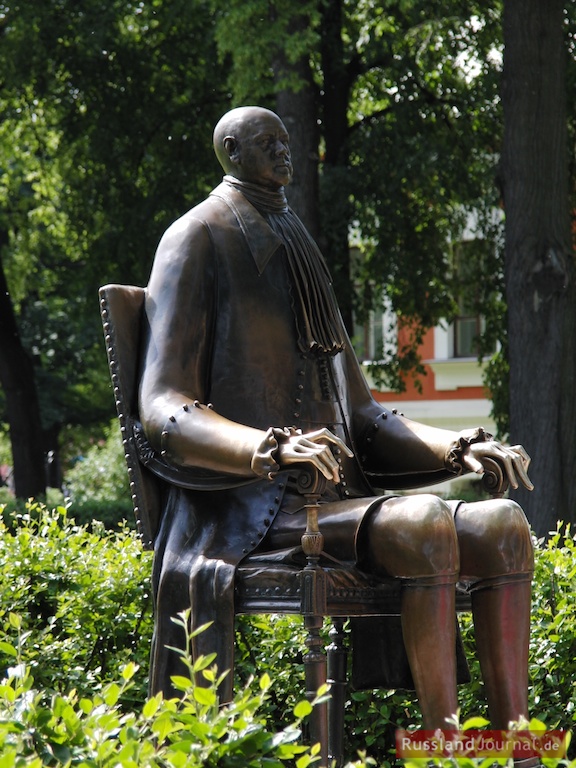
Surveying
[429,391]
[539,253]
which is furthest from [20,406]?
[429,391]

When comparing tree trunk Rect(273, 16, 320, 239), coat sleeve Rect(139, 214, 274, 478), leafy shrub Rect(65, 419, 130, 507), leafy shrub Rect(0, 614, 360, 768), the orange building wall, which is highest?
tree trunk Rect(273, 16, 320, 239)

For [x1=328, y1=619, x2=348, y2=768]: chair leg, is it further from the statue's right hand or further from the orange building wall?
the orange building wall

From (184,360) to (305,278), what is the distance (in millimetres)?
477

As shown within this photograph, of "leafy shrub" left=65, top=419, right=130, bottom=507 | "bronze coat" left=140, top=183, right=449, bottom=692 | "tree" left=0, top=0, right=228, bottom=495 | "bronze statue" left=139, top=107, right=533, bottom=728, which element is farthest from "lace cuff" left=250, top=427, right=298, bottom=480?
"leafy shrub" left=65, top=419, right=130, bottom=507

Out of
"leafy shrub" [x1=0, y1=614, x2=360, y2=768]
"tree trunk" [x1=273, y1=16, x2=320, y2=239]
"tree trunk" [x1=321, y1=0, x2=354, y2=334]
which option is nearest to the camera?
"leafy shrub" [x1=0, y1=614, x2=360, y2=768]

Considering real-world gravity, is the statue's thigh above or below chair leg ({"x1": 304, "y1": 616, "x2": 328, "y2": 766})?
above

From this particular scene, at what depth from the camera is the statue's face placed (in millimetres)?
3990

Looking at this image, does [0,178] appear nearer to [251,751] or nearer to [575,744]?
[575,744]

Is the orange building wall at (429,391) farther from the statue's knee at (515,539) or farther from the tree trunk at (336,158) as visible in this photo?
the statue's knee at (515,539)

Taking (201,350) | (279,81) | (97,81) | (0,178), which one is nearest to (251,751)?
(201,350)

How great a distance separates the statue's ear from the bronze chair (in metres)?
0.52

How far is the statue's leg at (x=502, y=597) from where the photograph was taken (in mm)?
3430

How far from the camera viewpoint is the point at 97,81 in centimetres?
1484

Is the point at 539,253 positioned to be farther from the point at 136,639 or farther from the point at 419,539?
the point at 419,539
